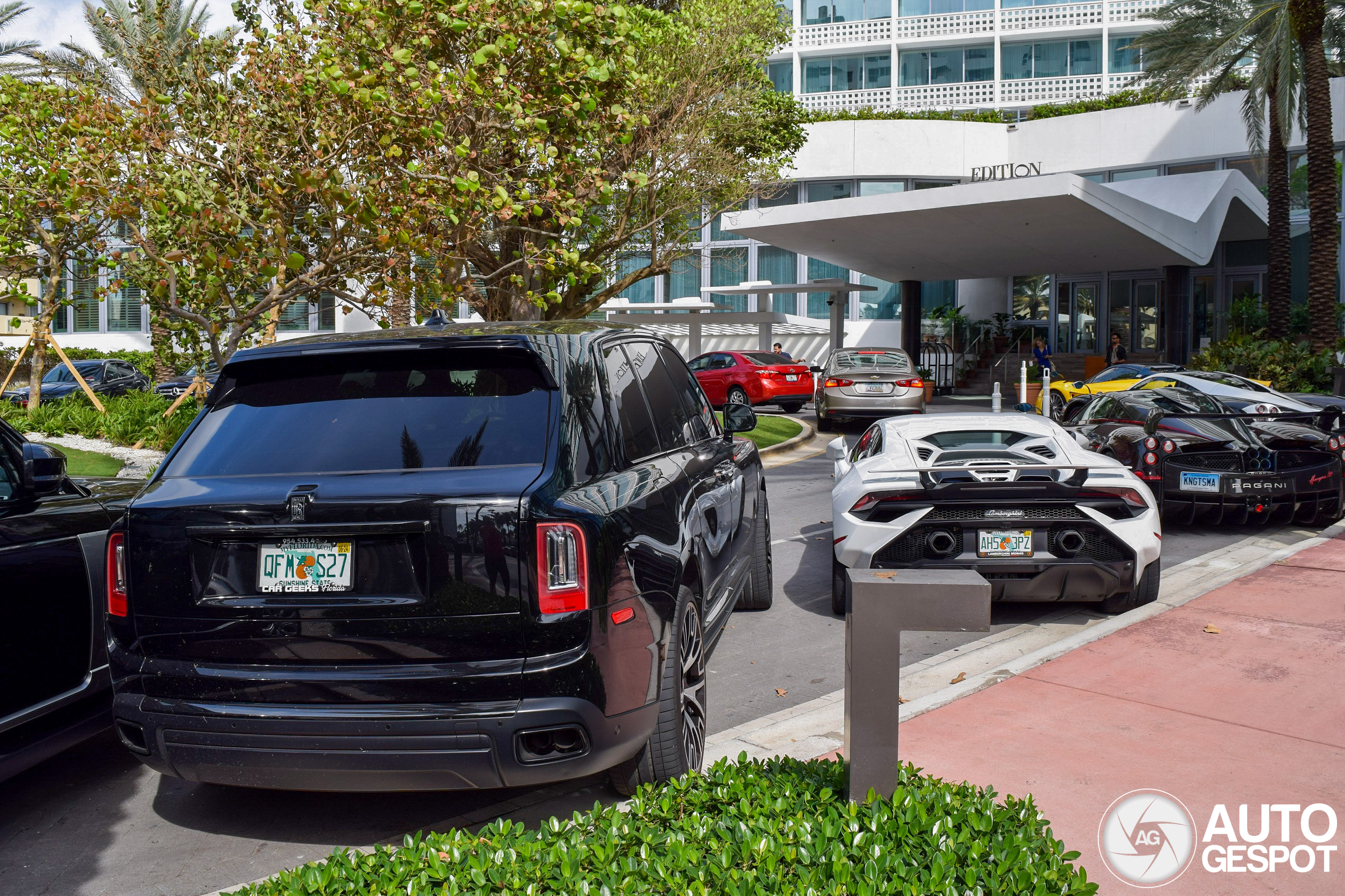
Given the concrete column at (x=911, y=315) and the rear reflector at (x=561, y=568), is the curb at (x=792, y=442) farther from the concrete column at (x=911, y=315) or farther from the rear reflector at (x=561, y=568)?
the concrete column at (x=911, y=315)

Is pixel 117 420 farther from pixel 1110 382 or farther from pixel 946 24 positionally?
pixel 946 24

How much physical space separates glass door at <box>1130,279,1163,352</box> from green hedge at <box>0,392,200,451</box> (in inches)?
1143

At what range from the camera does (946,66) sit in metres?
44.2

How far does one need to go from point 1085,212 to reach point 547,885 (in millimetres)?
24152

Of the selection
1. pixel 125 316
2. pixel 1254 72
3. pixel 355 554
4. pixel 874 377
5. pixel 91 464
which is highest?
pixel 1254 72

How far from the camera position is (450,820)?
13.5 feet

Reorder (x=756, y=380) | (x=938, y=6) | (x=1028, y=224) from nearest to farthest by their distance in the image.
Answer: (x=756, y=380) → (x=1028, y=224) → (x=938, y=6)

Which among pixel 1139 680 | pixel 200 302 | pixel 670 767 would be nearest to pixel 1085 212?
pixel 200 302

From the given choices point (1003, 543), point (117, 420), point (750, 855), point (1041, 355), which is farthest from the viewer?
point (1041, 355)

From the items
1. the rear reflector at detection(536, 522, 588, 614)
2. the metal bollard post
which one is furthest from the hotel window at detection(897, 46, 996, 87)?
the metal bollard post

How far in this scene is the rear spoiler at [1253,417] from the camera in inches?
400

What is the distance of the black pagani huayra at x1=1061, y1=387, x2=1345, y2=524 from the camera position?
9883 millimetres

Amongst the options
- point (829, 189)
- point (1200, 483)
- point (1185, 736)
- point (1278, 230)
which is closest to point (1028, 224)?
point (1278, 230)

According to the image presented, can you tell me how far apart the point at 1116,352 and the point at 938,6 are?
1983cm
